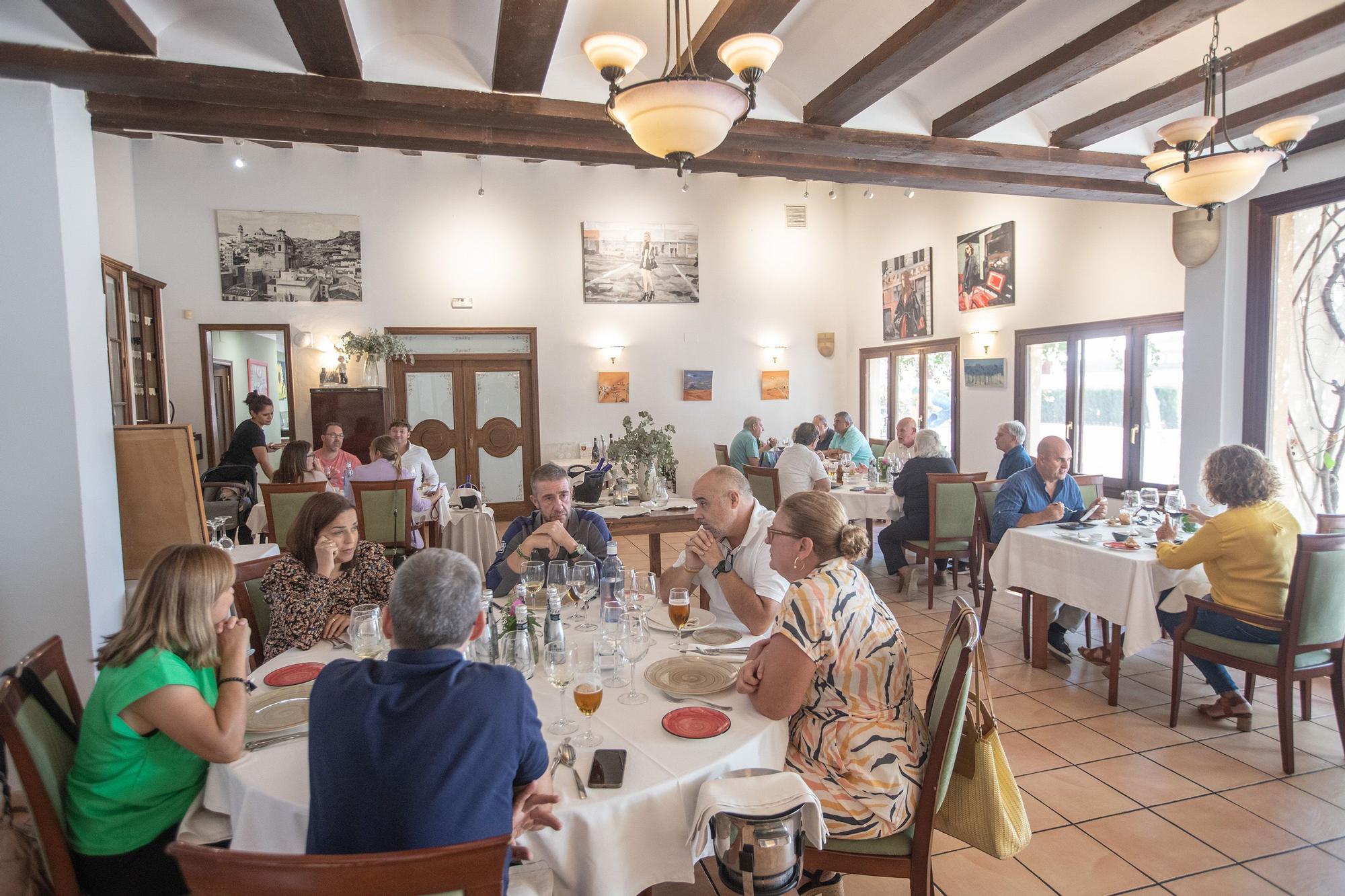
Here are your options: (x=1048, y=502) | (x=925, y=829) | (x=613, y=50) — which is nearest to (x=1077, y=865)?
(x=925, y=829)

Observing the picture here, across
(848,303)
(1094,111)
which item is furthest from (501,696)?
(848,303)

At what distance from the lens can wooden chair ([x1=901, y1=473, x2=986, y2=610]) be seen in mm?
5777

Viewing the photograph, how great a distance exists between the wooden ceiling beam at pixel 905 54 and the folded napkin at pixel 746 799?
3.34 meters

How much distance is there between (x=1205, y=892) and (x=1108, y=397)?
252 inches

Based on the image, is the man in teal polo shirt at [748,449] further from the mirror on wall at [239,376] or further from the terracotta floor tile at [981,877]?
the terracotta floor tile at [981,877]

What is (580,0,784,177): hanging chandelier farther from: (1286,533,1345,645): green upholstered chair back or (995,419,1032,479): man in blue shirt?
(995,419,1032,479): man in blue shirt

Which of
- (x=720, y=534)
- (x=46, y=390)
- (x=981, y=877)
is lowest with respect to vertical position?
(x=981, y=877)

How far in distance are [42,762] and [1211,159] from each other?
505cm

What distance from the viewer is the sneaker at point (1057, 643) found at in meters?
4.63

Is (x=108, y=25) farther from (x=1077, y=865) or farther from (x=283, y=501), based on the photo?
(x=1077, y=865)

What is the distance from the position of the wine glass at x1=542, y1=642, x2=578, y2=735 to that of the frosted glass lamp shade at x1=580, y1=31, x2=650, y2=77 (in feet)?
Answer: 7.74

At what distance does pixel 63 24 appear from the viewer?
3.33 meters

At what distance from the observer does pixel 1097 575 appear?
13.4 feet

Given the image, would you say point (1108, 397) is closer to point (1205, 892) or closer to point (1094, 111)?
point (1094, 111)
